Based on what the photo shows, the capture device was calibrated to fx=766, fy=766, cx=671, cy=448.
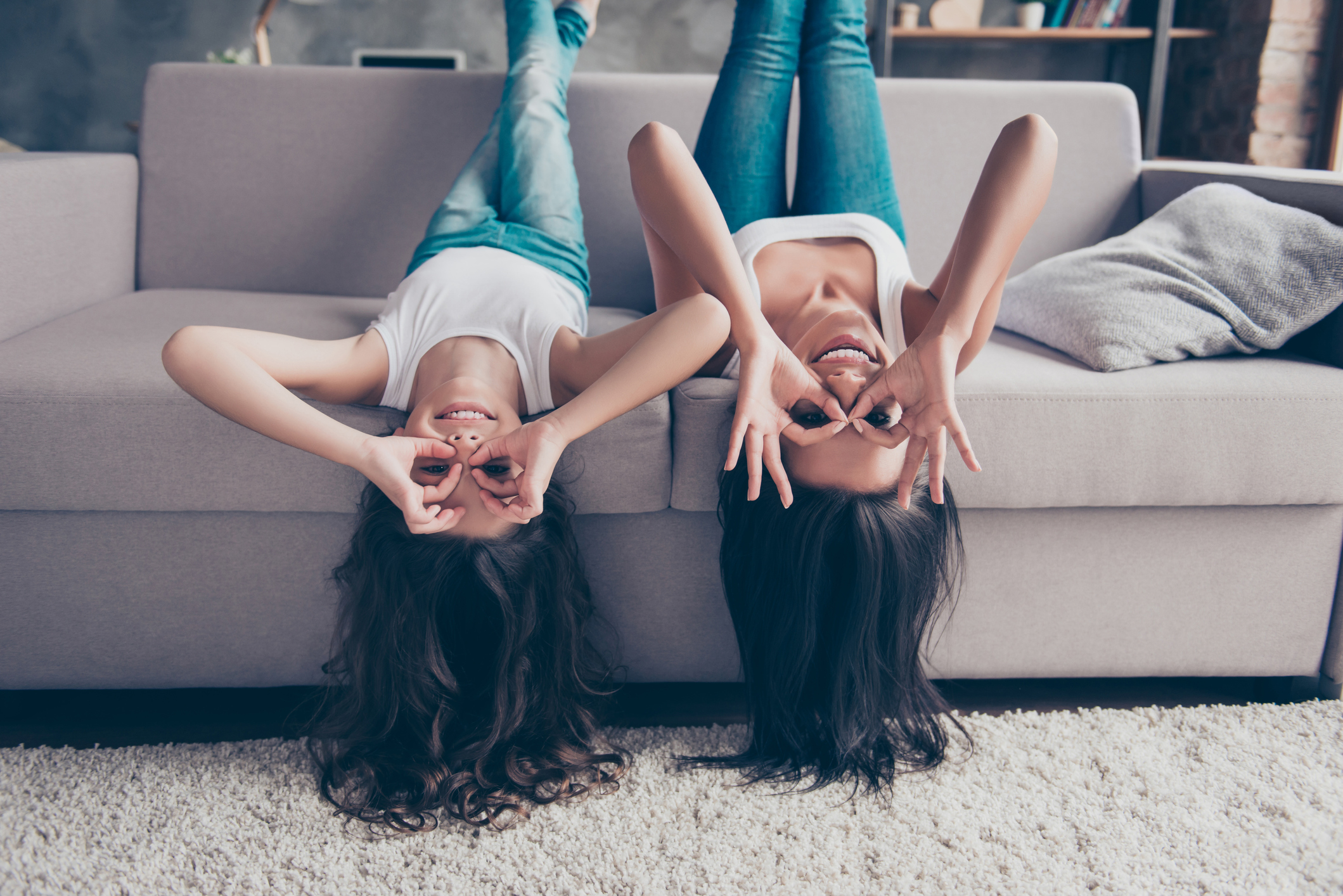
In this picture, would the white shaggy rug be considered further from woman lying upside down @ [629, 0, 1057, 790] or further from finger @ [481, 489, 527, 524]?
finger @ [481, 489, 527, 524]

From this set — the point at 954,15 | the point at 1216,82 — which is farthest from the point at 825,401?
the point at 1216,82

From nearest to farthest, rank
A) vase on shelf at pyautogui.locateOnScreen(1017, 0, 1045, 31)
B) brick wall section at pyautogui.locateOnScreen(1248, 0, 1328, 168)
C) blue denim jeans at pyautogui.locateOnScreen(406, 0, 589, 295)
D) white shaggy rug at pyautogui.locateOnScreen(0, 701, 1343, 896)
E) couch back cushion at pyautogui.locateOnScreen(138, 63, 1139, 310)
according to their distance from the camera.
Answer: white shaggy rug at pyautogui.locateOnScreen(0, 701, 1343, 896) < blue denim jeans at pyautogui.locateOnScreen(406, 0, 589, 295) < couch back cushion at pyautogui.locateOnScreen(138, 63, 1139, 310) < brick wall section at pyautogui.locateOnScreen(1248, 0, 1328, 168) < vase on shelf at pyautogui.locateOnScreen(1017, 0, 1045, 31)

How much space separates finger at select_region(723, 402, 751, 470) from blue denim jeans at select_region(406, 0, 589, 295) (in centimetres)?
67

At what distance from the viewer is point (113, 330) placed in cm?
123

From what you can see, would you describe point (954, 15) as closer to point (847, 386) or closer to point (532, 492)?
point (847, 386)

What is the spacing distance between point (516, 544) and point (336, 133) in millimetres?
1184

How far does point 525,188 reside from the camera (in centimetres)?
147

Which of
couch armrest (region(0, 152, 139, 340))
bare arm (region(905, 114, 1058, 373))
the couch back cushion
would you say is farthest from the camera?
the couch back cushion

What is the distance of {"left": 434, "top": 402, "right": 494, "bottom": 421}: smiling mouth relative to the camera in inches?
37.2

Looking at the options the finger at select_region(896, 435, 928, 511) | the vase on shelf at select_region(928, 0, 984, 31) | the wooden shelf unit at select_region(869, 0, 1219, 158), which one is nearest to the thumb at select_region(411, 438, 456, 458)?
the finger at select_region(896, 435, 928, 511)

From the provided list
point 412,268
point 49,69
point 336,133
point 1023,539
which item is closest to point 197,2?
point 49,69

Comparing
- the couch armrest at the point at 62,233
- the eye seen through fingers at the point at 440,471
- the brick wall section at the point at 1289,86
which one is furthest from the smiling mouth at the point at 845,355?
the brick wall section at the point at 1289,86

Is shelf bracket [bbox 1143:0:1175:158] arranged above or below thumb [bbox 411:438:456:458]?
above

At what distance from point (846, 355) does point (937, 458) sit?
8.9 inches
